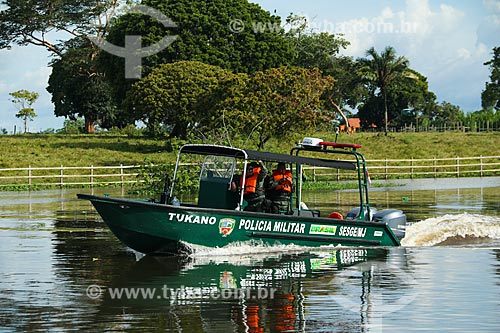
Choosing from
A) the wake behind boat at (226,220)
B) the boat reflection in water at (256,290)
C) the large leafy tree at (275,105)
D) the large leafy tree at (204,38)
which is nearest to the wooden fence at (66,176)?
the large leafy tree at (275,105)

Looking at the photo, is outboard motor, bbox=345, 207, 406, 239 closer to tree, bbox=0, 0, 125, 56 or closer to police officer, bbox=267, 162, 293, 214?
police officer, bbox=267, 162, 293, 214

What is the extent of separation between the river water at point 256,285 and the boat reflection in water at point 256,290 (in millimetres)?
19

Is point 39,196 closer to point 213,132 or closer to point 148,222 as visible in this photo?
point 213,132

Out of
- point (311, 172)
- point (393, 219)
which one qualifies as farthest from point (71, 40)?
point (393, 219)

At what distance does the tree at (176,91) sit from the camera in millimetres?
61844

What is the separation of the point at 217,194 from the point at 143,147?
48677mm

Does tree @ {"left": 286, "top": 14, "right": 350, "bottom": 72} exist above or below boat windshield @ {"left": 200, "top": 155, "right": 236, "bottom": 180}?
above

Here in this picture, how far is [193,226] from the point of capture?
1892 centimetres

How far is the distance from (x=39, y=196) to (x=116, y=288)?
94.0ft

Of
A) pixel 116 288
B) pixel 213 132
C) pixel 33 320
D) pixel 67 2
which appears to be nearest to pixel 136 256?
pixel 116 288

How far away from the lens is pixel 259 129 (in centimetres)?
5388

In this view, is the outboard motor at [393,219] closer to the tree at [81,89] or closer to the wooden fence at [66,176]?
the wooden fence at [66,176]

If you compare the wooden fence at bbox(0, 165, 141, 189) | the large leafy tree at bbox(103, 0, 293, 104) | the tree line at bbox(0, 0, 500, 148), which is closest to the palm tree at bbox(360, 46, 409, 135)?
the tree line at bbox(0, 0, 500, 148)

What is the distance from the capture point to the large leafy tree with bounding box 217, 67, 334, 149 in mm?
53562
